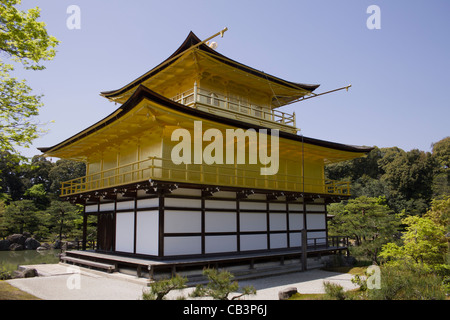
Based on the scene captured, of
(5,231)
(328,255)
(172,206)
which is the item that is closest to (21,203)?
(5,231)

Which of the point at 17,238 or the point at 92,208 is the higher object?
the point at 92,208

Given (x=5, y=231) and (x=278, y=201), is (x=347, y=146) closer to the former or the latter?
(x=278, y=201)

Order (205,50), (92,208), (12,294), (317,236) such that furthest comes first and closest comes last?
(317,236) → (92,208) → (205,50) → (12,294)

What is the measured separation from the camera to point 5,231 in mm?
36344

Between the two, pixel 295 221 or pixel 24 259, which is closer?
pixel 295 221

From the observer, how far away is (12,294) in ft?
30.6

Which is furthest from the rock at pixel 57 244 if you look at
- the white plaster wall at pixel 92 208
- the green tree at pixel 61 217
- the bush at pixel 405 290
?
the bush at pixel 405 290

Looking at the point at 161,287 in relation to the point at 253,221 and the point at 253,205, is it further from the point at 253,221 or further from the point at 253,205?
the point at 253,205

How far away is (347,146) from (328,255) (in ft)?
21.4

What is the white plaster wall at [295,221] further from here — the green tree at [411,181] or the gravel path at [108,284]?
the green tree at [411,181]

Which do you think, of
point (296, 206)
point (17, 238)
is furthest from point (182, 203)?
point (17, 238)
